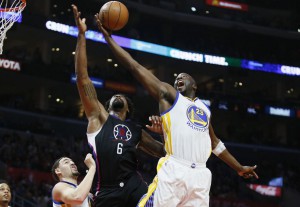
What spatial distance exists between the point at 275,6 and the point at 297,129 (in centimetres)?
811

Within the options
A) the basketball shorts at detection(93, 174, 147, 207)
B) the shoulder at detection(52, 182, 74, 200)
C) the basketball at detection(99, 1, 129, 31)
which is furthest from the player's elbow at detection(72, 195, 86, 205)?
the basketball at detection(99, 1, 129, 31)

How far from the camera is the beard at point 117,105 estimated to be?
5.88 meters

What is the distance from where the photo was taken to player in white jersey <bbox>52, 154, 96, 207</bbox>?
17.0 feet

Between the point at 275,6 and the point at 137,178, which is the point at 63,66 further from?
the point at 137,178

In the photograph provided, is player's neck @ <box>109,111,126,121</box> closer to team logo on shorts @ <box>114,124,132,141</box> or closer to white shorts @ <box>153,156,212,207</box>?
team logo on shorts @ <box>114,124,132,141</box>

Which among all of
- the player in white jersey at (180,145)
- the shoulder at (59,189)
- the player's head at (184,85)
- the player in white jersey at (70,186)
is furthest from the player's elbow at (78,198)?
the player's head at (184,85)

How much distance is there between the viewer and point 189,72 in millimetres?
33438

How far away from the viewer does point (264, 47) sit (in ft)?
117

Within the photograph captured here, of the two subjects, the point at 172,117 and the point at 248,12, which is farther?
the point at 248,12

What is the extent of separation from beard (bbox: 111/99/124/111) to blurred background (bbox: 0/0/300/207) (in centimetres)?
1439

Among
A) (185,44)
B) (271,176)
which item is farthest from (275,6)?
(271,176)

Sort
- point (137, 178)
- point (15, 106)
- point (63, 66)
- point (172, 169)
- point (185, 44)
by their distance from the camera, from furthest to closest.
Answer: point (185, 44), point (63, 66), point (15, 106), point (137, 178), point (172, 169)

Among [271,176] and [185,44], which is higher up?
[185,44]

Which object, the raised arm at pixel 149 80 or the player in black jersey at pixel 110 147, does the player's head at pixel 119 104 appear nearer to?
the player in black jersey at pixel 110 147
